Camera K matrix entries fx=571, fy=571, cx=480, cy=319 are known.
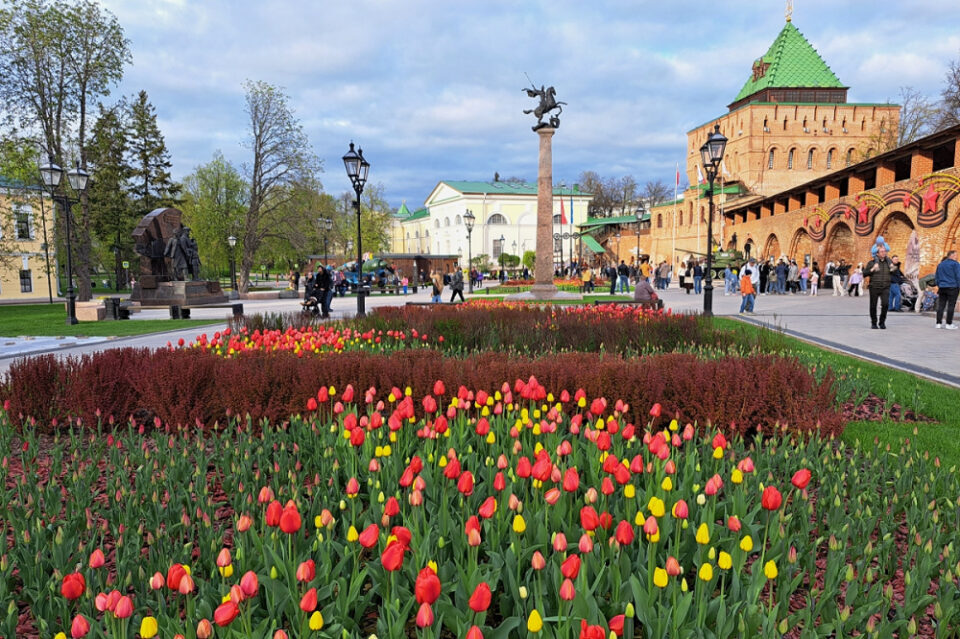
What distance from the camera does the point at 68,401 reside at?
529cm

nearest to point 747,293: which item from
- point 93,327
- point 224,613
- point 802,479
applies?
point 802,479

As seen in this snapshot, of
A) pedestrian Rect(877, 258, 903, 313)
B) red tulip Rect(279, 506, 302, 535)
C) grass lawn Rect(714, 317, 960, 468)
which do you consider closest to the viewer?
red tulip Rect(279, 506, 302, 535)

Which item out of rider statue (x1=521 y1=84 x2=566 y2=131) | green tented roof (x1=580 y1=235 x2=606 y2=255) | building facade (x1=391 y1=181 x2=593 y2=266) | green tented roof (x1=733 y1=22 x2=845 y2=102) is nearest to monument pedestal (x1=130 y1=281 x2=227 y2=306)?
rider statue (x1=521 y1=84 x2=566 y2=131)

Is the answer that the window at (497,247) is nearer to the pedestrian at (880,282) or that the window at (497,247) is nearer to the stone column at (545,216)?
the stone column at (545,216)

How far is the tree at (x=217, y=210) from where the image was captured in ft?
136

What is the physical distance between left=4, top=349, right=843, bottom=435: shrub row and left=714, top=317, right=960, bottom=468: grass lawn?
2.02 ft

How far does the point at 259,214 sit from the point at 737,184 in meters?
51.0

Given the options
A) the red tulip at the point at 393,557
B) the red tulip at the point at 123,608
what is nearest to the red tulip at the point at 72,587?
the red tulip at the point at 123,608

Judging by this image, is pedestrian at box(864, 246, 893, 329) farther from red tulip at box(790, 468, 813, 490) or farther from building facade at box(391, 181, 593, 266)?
building facade at box(391, 181, 593, 266)

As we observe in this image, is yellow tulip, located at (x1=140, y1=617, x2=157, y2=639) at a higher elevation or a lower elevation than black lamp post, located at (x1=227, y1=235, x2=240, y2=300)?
lower

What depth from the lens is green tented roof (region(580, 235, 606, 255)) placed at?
254ft

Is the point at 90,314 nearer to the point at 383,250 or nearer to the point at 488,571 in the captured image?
the point at 488,571

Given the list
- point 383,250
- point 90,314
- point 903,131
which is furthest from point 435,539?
point 383,250

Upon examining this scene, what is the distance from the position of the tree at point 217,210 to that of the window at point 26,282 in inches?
534
